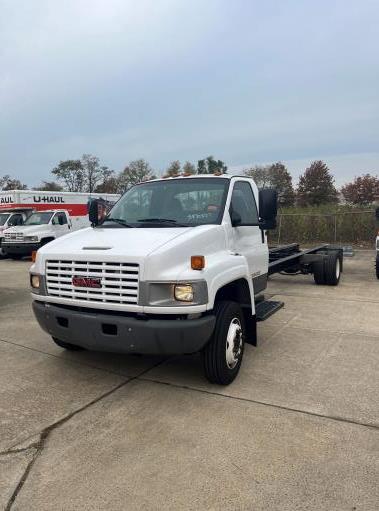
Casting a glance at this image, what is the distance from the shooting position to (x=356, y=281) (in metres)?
11.1

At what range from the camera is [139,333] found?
151 inches

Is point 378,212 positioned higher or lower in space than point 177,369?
higher

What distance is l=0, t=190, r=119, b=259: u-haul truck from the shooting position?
17.9m

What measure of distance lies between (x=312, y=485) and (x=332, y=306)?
18.4 feet

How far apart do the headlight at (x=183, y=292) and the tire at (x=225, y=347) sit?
0.55 metres

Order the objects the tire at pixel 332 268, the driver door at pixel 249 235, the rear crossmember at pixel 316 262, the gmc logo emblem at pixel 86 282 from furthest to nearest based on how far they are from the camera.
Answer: the tire at pixel 332 268, the rear crossmember at pixel 316 262, the driver door at pixel 249 235, the gmc logo emblem at pixel 86 282

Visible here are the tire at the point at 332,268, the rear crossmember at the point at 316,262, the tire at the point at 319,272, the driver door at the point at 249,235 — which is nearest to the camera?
the driver door at the point at 249,235

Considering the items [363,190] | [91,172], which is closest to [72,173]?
Result: [91,172]

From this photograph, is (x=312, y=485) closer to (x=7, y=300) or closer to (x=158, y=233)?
(x=158, y=233)

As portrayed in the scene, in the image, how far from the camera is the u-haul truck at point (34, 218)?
17.9 meters

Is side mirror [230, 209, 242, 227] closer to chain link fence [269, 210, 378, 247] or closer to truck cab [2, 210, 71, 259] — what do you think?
truck cab [2, 210, 71, 259]

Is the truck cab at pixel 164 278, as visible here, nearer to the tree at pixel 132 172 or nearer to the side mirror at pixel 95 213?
the side mirror at pixel 95 213

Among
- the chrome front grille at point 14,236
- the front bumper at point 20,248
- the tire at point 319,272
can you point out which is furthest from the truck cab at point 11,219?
the tire at point 319,272

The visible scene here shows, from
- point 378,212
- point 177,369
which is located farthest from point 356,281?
point 177,369
